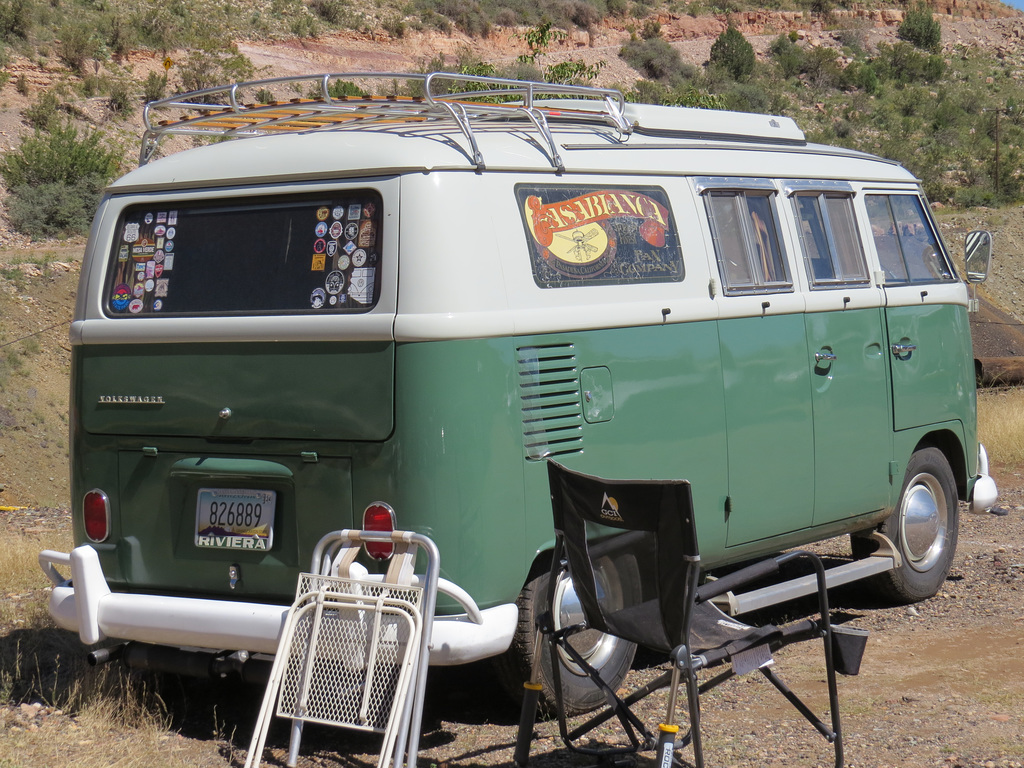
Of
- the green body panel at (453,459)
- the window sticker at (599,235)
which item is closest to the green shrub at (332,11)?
the window sticker at (599,235)

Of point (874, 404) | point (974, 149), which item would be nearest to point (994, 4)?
point (974, 149)

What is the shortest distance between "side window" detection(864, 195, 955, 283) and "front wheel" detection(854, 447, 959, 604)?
1.05 m

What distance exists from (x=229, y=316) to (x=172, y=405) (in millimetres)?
439

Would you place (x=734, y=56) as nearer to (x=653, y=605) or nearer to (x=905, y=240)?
(x=905, y=240)

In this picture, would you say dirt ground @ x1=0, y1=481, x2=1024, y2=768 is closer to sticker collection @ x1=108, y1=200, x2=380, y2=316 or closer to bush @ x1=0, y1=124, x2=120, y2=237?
sticker collection @ x1=108, y1=200, x2=380, y2=316

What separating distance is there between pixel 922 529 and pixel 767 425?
1959 mm

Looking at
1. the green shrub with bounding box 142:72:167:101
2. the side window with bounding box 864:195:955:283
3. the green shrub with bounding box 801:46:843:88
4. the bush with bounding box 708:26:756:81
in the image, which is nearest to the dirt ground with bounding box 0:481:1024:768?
the side window with bounding box 864:195:955:283

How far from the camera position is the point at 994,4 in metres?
68.0

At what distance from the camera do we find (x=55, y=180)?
26375mm

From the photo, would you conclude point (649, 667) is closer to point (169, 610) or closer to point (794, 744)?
point (794, 744)

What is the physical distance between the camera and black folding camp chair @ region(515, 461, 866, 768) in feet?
11.8

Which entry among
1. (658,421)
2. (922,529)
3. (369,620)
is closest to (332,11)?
(922,529)

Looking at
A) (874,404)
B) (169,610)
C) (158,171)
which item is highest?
(158,171)

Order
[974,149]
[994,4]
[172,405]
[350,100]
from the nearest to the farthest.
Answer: [172,405] < [350,100] < [974,149] < [994,4]
